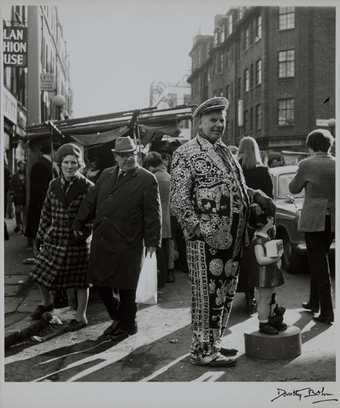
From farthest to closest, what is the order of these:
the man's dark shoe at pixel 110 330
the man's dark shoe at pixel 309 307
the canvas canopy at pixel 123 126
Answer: the canvas canopy at pixel 123 126, the man's dark shoe at pixel 309 307, the man's dark shoe at pixel 110 330

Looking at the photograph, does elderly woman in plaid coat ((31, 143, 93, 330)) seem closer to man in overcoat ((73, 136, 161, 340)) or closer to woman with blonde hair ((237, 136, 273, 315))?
man in overcoat ((73, 136, 161, 340))

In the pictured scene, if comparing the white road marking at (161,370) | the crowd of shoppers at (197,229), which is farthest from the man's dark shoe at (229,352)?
the white road marking at (161,370)

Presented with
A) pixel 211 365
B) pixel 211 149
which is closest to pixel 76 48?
pixel 211 149

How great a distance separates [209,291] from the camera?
4105 mm

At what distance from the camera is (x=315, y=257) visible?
5.42 m

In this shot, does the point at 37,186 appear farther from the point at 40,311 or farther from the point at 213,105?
the point at 213,105

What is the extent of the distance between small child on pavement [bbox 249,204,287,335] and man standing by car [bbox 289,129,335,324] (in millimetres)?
889

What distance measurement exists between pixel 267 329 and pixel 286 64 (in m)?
20.1

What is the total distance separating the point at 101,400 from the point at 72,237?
1.73 m

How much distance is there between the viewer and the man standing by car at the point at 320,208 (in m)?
5.25

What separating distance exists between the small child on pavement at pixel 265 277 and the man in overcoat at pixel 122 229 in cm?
86

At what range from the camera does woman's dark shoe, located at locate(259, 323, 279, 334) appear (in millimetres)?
4391

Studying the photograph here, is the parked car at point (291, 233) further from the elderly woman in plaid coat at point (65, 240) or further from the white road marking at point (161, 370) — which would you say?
the white road marking at point (161, 370)

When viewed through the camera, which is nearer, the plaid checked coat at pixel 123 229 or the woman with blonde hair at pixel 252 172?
the plaid checked coat at pixel 123 229
